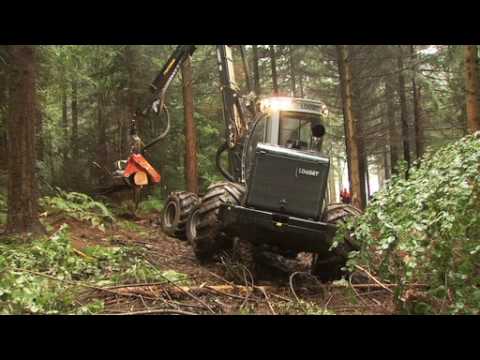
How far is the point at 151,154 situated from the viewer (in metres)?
17.2

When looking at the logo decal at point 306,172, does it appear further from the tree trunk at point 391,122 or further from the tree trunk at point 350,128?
the tree trunk at point 391,122

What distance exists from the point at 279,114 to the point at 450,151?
379cm

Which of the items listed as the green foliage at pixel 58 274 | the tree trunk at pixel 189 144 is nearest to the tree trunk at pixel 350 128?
the tree trunk at pixel 189 144

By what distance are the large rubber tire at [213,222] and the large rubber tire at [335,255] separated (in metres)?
1.57

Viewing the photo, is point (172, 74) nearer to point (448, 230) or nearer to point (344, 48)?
point (344, 48)

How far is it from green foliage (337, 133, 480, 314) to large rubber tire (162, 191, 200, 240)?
21.5 feet

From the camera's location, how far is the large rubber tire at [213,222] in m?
7.88

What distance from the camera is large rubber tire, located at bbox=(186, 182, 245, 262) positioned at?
7879 mm

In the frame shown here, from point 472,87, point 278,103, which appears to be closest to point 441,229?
point 278,103

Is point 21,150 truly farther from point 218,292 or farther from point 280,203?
point 280,203

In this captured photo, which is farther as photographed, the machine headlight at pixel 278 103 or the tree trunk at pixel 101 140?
the tree trunk at pixel 101 140

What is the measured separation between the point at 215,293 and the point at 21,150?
3.85 metres

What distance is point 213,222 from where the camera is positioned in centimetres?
792

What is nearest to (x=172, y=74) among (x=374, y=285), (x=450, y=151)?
(x=374, y=285)
